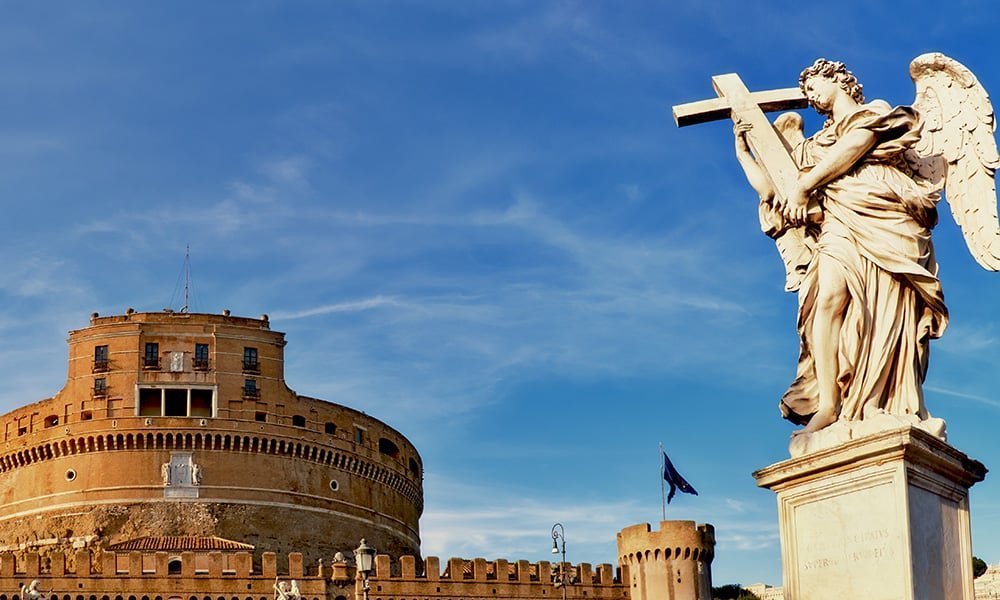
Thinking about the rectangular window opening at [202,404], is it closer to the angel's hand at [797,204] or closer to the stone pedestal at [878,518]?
the angel's hand at [797,204]

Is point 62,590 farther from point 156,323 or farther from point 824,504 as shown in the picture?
point 824,504

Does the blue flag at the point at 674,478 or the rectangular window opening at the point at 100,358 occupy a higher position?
the rectangular window opening at the point at 100,358

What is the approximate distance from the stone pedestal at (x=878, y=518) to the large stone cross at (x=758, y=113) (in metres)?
1.58

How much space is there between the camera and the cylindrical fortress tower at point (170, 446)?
8362cm

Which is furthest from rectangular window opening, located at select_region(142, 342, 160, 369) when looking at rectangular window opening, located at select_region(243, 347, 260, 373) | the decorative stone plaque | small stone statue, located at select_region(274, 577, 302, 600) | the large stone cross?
the large stone cross

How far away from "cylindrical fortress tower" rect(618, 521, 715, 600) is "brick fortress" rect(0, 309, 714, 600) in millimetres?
76

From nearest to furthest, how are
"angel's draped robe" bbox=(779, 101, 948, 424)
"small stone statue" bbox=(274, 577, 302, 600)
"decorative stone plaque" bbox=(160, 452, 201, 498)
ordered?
"angel's draped robe" bbox=(779, 101, 948, 424), "small stone statue" bbox=(274, 577, 302, 600), "decorative stone plaque" bbox=(160, 452, 201, 498)

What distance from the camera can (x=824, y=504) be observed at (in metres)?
7.87

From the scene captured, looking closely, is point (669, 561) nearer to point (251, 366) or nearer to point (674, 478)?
point (674, 478)

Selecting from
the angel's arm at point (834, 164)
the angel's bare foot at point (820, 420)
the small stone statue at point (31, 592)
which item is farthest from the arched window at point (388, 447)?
the angel's bare foot at point (820, 420)

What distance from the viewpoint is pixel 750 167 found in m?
8.70

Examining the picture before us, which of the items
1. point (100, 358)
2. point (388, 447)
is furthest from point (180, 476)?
point (388, 447)

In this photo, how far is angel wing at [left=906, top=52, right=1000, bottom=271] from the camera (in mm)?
8320

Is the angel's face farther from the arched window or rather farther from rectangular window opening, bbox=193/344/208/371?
the arched window
